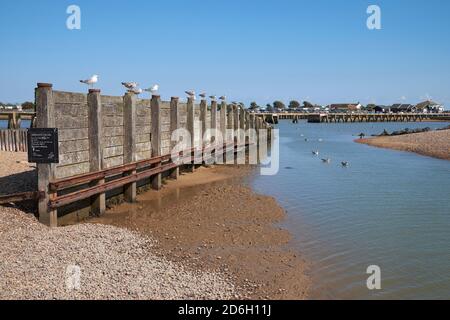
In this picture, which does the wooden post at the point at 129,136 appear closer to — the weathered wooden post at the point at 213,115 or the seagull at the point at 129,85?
the seagull at the point at 129,85

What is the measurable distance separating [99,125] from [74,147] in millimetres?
1053

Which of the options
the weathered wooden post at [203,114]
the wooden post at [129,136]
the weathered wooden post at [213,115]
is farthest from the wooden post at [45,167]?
the weathered wooden post at [213,115]

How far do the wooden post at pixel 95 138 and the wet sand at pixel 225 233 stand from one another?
42 cm

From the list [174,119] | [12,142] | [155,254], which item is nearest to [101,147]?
[155,254]

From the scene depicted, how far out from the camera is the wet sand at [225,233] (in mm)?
7925

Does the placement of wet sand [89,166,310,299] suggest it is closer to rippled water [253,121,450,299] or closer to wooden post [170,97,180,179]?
rippled water [253,121,450,299]

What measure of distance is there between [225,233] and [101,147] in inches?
154

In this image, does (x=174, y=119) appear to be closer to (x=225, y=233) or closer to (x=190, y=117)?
(x=190, y=117)

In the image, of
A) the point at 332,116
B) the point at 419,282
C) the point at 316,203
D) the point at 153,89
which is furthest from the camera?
the point at 332,116

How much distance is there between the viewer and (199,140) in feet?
70.9

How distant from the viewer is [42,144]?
959 centimetres

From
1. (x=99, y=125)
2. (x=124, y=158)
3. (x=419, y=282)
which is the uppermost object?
(x=99, y=125)

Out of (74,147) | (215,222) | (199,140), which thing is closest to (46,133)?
(74,147)
